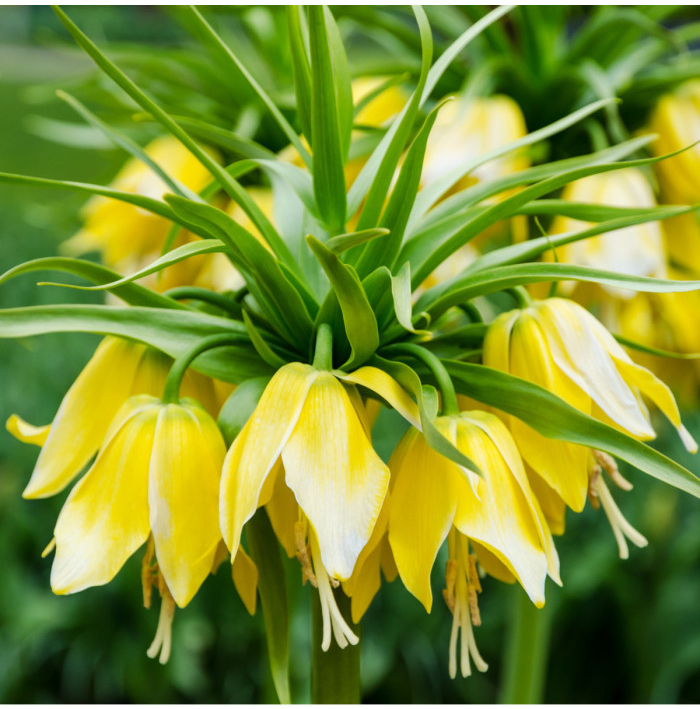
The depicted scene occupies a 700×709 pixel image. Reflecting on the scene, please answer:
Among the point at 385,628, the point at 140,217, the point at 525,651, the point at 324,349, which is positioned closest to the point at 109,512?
the point at 324,349

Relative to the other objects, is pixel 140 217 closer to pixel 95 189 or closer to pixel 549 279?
pixel 95 189

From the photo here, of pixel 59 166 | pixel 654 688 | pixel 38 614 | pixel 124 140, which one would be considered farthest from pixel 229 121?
pixel 59 166

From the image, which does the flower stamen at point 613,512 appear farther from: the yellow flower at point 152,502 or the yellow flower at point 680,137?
the yellow flower at point 680,137

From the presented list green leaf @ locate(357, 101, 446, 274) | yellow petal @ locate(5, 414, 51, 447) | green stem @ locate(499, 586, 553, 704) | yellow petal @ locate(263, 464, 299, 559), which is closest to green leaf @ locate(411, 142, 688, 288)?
green leaf @ locate(357, 101, 446, 274)

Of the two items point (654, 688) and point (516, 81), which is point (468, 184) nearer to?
point (516, 81)

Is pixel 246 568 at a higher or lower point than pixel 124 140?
lower

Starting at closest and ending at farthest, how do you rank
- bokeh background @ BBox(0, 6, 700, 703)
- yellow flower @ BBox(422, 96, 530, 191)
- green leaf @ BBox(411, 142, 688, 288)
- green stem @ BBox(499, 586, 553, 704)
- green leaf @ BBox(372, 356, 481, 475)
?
green leaf @ BBox(372, 356, 481, 475) < green leaf @ BBox(411, 142, 688, 288) < yellow flower @ BBox(422, 96, 530, 191) < green stem @ BBox(499, 586, 553, 704) < bokeh background @ BBox(0, 6, 700, 703)

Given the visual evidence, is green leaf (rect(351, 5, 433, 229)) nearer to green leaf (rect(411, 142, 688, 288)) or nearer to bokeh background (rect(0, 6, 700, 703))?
green leaf (rect(411, 142, 688, 288))
